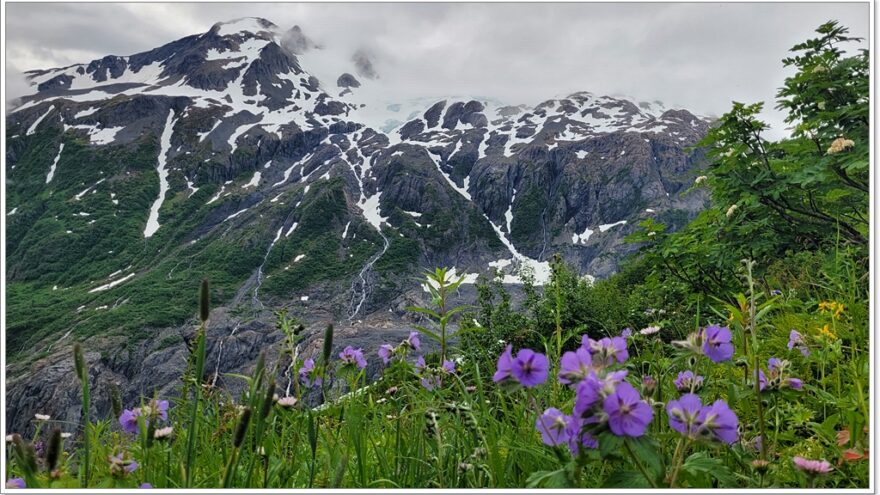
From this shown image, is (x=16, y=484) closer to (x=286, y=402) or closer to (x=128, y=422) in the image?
(x=128, y=422)

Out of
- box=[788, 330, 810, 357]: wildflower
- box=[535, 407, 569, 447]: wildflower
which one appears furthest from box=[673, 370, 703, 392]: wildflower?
box=[788, 330, 810, 357]: wildflower

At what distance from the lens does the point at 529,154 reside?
17025cm

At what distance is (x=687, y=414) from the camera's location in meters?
1.07

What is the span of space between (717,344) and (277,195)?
164 meters

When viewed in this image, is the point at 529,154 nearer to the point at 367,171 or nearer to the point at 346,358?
the point at 367,171

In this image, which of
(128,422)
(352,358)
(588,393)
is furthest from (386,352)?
(588,393)

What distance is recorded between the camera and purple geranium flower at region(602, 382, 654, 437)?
95 cm

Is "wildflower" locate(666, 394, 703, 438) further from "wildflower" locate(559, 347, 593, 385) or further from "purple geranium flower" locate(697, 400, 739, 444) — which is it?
"wildflower" locate(559, 347, 593, 385)

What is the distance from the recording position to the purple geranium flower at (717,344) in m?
1.27

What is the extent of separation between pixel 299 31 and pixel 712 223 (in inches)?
185

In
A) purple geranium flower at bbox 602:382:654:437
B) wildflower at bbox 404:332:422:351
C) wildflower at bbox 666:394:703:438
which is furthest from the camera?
wildflower at bbox 404:332:422:351

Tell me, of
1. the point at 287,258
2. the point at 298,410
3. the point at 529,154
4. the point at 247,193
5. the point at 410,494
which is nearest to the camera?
the point at 410,494

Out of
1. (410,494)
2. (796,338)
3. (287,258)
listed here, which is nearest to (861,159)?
(796,338)

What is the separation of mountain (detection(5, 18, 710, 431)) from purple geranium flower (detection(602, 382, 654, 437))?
3425 inches
